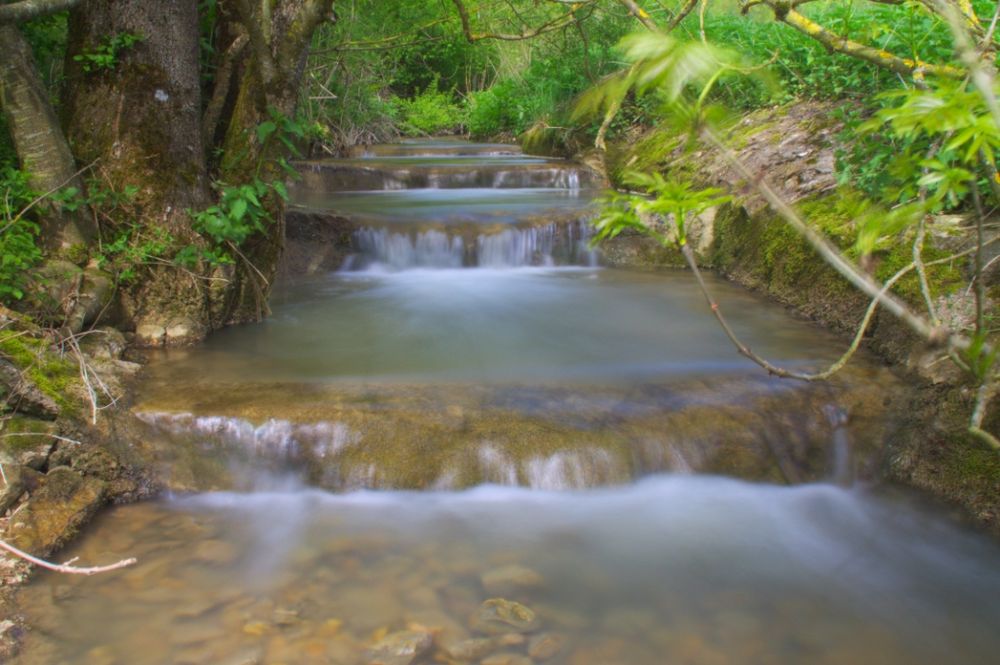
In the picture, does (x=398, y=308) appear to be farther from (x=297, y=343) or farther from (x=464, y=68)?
(x=464, y=68)

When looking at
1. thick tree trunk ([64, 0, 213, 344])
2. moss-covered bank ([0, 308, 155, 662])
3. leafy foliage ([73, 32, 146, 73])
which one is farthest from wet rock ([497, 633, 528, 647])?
leafy foliage ([73, 32, 146, 73])

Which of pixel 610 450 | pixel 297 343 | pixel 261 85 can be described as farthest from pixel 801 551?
pixel 261 85

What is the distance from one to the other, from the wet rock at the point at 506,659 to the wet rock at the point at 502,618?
0.11 metres

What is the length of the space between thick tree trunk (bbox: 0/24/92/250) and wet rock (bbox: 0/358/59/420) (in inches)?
42.6

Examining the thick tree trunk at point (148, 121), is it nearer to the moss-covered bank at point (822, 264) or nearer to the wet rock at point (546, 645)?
the moss-covered bank at point (822, 264)

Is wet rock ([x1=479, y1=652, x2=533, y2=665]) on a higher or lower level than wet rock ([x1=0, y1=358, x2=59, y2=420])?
lower

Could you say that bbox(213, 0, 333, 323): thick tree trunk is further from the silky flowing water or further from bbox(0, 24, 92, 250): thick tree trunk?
bbox(0, 24, 92, 250): thick tree trunk

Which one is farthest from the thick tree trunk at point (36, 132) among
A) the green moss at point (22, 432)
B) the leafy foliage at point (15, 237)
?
the green moss at point (22, 432)

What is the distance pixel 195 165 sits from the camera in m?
4.61

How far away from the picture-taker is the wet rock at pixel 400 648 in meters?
2.32

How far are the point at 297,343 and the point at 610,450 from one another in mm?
2311

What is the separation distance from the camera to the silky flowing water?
97.3 inches

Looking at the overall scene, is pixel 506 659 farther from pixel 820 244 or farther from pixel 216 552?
pixel 820 244

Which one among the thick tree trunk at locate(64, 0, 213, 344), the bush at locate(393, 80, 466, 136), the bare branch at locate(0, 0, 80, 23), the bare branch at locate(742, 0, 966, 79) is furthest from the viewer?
the bush at locate(393, 80, 466, 136)
